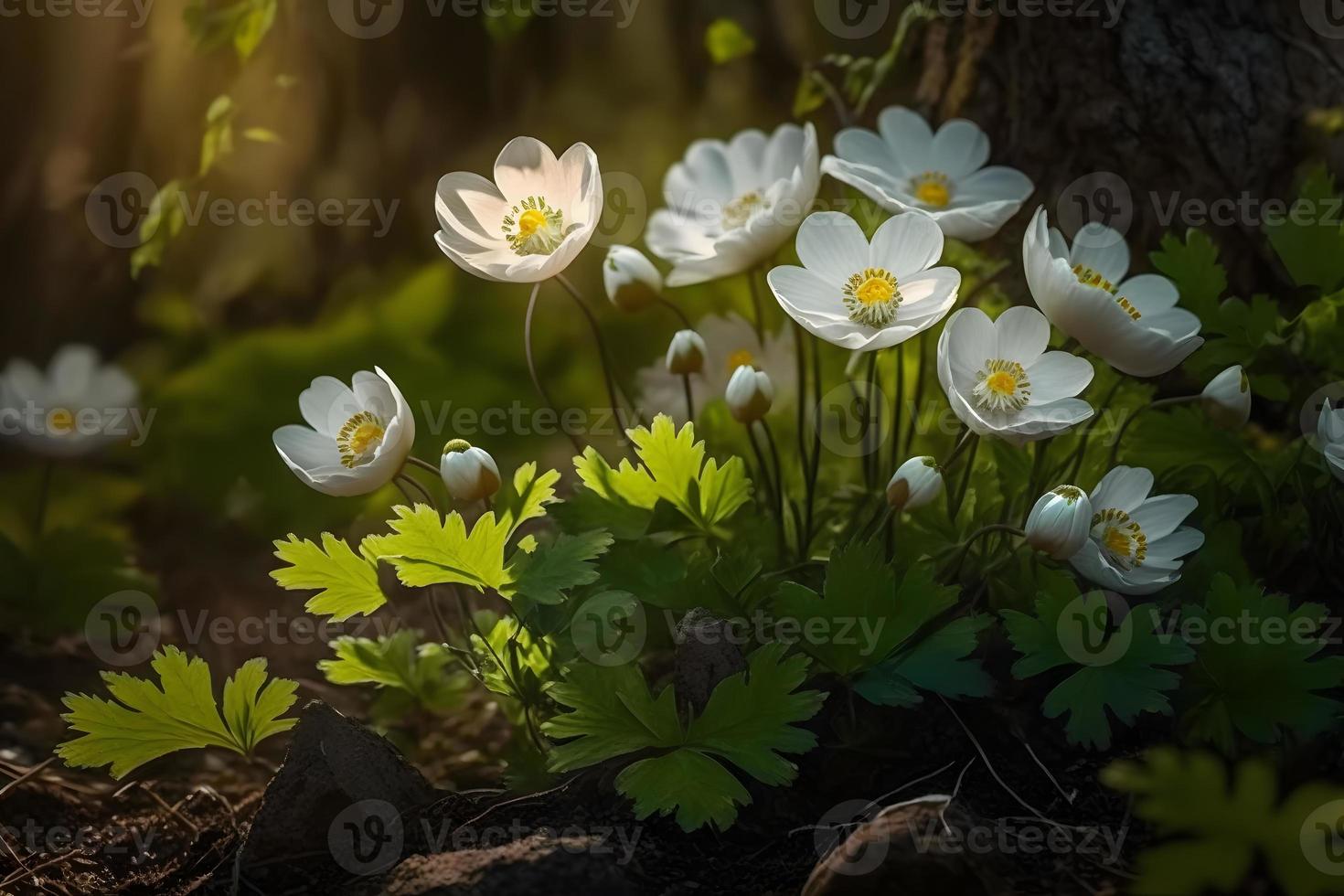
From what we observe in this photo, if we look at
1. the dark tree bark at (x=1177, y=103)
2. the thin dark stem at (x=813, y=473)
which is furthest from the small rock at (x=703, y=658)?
the dark tree bark at (x=1177, y=103)

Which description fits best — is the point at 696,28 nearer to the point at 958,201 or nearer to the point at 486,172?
the point at 486,172

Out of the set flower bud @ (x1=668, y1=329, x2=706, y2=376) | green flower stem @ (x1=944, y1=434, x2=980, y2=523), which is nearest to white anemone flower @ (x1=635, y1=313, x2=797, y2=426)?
flower bud @ (x1=668, y1=329, x2=706, y2=376)

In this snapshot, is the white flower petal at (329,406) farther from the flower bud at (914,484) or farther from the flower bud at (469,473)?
the flower bud at (914,484)

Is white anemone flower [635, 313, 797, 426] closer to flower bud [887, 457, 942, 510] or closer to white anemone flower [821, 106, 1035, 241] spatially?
white anemone flower [821, 106, 1035, 241]

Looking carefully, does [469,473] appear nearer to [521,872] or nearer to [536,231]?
[536,231]

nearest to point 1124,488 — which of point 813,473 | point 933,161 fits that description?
point 813,473

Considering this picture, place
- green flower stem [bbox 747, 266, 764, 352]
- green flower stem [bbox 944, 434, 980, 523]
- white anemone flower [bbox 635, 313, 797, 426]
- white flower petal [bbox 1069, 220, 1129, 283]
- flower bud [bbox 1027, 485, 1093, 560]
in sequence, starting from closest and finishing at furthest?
flower bud [bbox 1027, 485, 1093, 560], green flower stem [bbox 944, 434, 980, 523], white flower petal [bbox 1069, 220, 1129, 283], green flower stem [bbox 747, 266, 764, 352], white anemone flower [bbox 635, 313, 797, 426]
